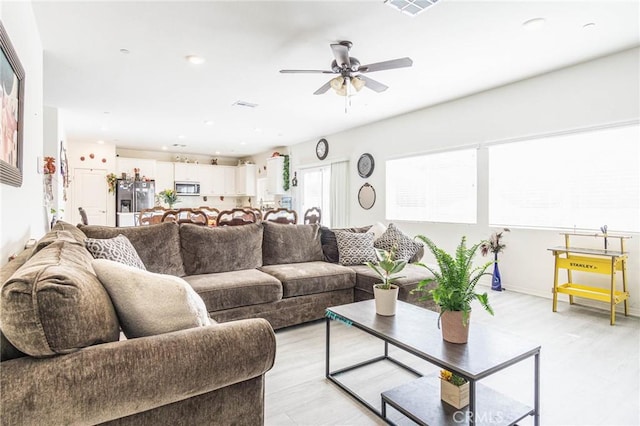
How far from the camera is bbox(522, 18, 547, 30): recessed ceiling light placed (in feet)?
Result: 9.27

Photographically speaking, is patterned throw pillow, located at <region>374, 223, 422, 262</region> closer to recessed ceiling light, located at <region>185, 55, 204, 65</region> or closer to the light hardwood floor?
the light hardwood floor

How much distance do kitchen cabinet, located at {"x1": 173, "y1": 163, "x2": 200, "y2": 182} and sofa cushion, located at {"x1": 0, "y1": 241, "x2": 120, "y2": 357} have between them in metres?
9.10

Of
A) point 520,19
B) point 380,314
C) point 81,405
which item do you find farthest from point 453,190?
point 81,405

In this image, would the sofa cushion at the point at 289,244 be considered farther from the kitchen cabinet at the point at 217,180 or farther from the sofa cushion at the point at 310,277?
the kitchen cabinet at the point at 217,180

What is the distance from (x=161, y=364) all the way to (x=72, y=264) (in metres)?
0.53

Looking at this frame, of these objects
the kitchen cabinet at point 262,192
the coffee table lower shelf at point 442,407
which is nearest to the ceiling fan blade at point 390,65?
the coffee table lower shelf at point 442,407

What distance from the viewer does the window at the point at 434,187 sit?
4957 millimetres

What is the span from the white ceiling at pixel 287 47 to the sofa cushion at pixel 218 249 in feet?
5.88

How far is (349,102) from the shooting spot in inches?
200

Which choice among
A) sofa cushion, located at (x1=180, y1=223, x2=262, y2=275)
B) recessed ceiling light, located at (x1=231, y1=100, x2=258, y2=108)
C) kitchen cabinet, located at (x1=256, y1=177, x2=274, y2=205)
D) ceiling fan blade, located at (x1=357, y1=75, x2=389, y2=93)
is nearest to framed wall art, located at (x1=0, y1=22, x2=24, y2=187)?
sofa cushion, located at (x1=180, y1=223, x2=262, y2=275)

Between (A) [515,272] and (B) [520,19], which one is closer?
(B) [520,19]

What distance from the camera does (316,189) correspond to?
8008 mm

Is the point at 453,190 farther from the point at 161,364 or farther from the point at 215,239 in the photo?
the point at 161,364

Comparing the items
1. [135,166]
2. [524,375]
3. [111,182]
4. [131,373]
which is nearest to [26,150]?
[131,373]
